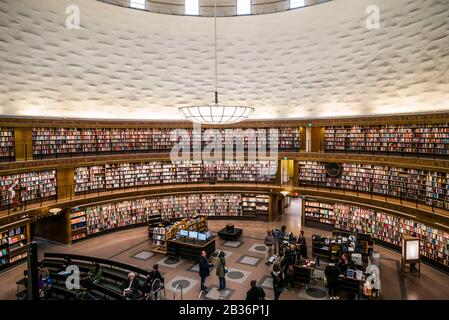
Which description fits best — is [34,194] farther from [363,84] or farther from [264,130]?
[363,84]

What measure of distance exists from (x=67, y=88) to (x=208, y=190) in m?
7.68

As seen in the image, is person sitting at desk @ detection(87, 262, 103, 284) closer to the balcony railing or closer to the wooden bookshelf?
the wooden bookshelf

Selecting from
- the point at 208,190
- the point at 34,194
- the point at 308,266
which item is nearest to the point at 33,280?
the point at 34,194

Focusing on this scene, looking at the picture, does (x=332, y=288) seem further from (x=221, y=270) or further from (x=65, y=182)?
(x=65, y=182)

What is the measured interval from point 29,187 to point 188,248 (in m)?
6.67

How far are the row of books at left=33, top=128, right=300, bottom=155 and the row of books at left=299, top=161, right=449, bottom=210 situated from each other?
1.82m

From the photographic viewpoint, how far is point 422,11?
8.77 meters

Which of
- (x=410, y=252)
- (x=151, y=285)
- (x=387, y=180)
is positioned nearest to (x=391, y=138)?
(x=387, y=180)

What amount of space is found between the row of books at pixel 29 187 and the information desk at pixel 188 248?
5.54 metres

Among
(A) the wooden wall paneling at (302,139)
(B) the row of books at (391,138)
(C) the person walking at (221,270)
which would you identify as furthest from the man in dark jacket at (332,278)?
(A) the wooden wall paneling at (302,139)

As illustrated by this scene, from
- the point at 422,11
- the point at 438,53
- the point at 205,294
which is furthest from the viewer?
the point at 438,53

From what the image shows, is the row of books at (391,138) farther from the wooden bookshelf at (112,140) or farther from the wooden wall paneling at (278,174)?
the wooden wall paneling at (278,174)

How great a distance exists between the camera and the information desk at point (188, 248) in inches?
416

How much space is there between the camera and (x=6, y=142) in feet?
36.8
